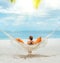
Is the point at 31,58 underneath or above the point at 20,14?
above

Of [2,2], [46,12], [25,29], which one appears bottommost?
[25,29]

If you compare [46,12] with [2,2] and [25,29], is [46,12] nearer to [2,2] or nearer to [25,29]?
[25,29]

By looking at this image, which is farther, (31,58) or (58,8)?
(58,8)

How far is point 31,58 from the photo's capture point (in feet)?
12.6

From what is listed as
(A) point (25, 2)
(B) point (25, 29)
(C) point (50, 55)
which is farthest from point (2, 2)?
(C) point (50, 55)

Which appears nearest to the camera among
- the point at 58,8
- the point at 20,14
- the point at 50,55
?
the point at 50,55

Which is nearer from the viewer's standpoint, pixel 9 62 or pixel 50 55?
pixel 9 62

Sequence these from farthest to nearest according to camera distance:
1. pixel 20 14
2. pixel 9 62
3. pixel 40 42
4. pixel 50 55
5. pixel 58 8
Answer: pixel 20 14 < pixel 58 8 < pixel 50 55 < pixel 40 42 < pixel 9 62

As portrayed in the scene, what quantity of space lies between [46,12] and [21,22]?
93cm

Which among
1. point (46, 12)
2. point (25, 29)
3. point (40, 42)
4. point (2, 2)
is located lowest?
point (25, 29)

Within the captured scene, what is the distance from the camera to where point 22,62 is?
355 cm

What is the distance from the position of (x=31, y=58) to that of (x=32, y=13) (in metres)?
4.43

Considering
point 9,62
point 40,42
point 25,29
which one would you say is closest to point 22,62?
point 9,62

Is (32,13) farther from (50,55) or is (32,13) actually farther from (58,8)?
(50,55)
